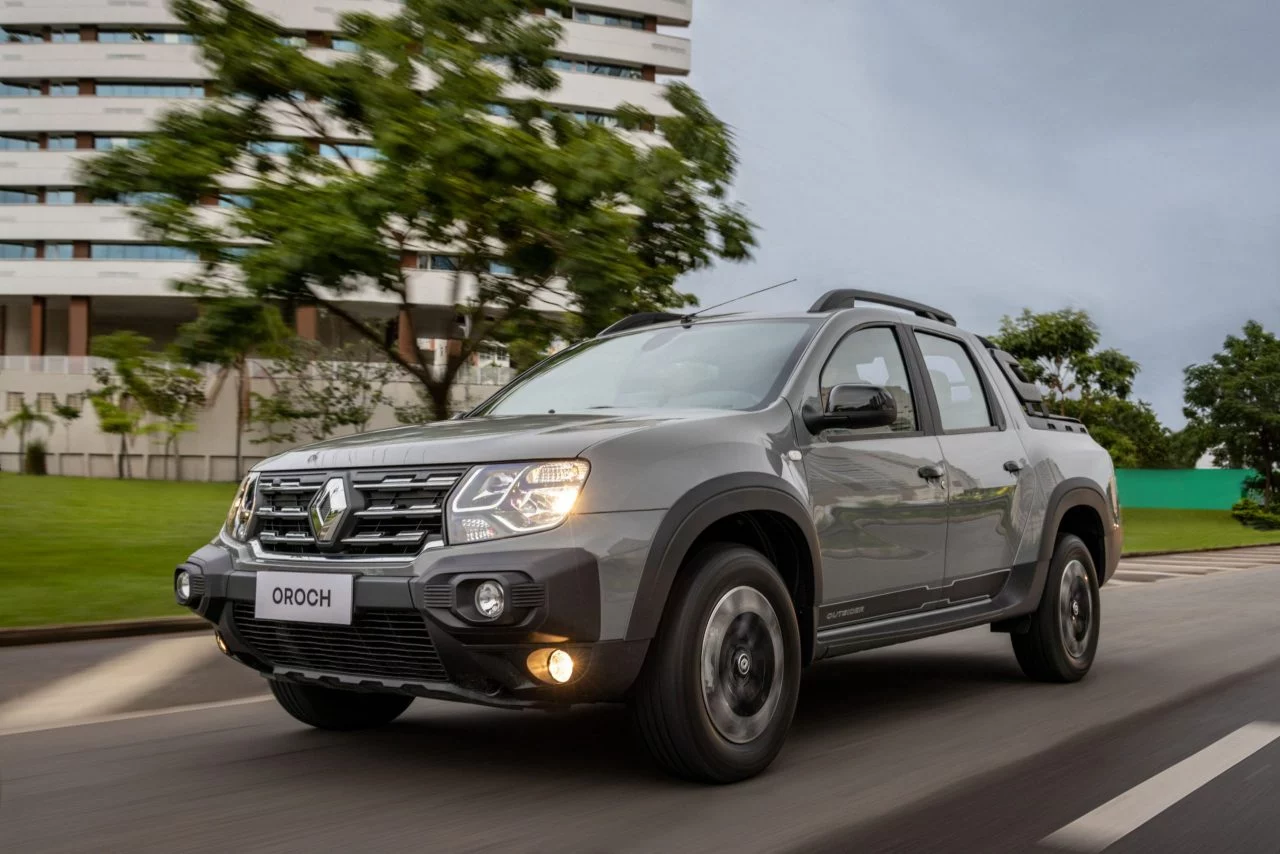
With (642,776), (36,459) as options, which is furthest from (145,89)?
(642,776)

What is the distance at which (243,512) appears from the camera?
4.81 metres

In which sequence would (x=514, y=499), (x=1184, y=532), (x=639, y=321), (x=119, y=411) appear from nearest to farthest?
1. (x=514, y=499)
2. (x=639, y=321)
3. (x=1184, y=532)
4. (x=119, y=411)

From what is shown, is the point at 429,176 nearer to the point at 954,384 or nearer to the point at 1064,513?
the point at 954,384

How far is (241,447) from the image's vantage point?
46000 mm

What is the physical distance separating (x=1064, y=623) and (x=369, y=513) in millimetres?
3943

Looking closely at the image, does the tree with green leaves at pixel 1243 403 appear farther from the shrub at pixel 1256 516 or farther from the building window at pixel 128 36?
the building window at pixel 128 36

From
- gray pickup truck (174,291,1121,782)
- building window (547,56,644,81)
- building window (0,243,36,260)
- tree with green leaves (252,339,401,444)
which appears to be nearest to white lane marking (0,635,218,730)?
gray pickup truck (174,291,1121,782)

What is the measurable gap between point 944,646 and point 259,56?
829cm

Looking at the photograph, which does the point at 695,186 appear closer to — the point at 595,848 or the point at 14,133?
the point at 595,848

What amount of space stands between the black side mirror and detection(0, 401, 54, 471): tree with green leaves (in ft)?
153

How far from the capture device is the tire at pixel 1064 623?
6.55 meters

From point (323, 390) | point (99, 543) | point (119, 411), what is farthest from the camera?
point (119, 411)

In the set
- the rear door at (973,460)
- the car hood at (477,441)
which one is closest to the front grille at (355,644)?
the car hood at (477,441)

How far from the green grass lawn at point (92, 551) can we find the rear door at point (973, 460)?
20.1 ft
